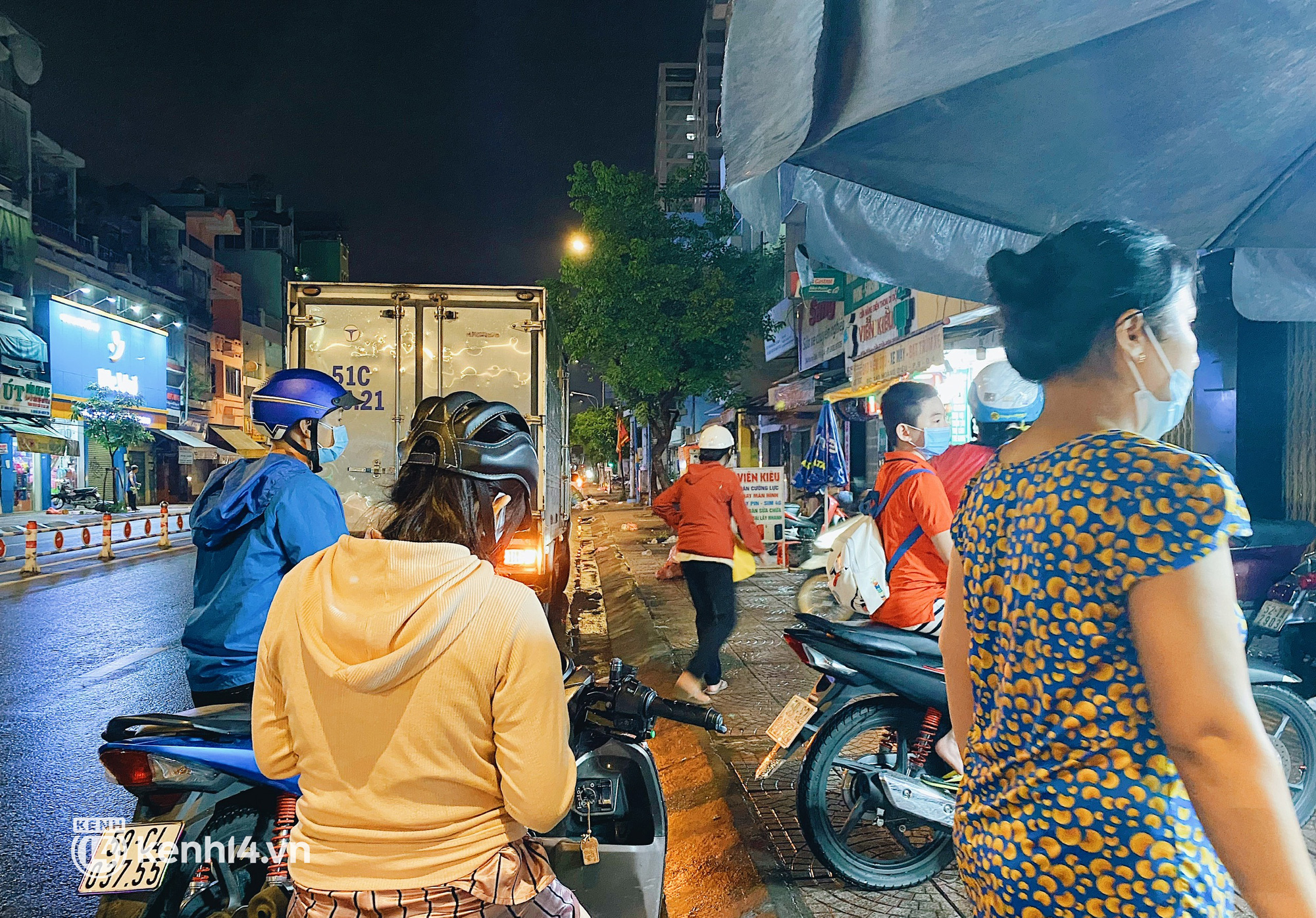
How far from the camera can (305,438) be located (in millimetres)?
3061

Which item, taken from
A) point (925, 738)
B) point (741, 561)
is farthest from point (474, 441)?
point (741, 561)

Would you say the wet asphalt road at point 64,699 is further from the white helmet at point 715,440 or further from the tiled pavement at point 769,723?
the white helmet at point 715,440

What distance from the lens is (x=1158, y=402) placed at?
1338 mm

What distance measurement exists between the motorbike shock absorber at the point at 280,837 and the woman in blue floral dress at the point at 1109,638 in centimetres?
190

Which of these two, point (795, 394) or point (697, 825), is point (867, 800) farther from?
point (795, 394)

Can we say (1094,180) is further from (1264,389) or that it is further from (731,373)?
(731,373)

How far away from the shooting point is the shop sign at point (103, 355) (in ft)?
103

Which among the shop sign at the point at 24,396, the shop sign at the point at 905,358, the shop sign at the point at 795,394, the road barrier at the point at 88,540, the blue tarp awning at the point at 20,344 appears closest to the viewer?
the shop sign at the point at 905,358

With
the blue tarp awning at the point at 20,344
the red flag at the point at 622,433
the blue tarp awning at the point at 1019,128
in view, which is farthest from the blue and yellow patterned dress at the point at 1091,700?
the blue tarp awning at the point at 20,344

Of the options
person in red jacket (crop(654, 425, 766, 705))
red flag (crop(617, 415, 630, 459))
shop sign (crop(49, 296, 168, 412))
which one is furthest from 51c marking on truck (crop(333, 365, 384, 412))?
shop sign (crop(49, 296, 168, 412))

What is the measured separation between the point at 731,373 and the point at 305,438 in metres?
18.6

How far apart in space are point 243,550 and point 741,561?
3755 millimetres

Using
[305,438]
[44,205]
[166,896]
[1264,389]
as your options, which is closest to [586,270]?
[1264,389]

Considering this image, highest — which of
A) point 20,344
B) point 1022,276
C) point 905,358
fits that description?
point 20,344
